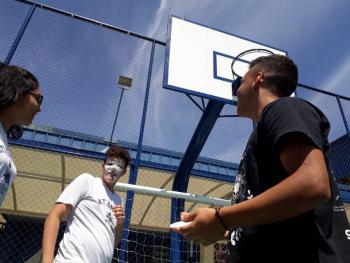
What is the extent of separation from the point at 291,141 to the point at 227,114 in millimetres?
4689

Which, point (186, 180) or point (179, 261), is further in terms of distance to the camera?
point (186, 180)

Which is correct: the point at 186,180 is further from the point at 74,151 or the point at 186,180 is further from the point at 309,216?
the point at 309,216

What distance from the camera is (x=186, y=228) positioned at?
4.43 feet

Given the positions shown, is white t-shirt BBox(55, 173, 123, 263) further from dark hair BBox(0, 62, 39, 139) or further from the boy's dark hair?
the boy's dark hair

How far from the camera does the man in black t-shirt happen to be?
3.79ft

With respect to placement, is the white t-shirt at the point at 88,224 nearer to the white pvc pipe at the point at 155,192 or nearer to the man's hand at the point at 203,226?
the man's hand at the point at 203,226

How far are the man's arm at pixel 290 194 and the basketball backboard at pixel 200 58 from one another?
3.81 metres

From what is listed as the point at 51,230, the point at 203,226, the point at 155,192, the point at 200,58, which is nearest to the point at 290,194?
the point at 203,226

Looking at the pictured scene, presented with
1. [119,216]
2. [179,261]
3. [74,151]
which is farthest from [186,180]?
[119,216]

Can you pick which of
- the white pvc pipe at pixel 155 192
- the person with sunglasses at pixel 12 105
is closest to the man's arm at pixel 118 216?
the person with sunglasses at pixel 12 105

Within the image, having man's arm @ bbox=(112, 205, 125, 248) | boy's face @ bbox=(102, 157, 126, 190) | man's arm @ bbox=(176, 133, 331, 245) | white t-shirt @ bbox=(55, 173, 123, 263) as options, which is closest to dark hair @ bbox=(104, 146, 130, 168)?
boy's face @ bbox=(102, 157, 126, 190)

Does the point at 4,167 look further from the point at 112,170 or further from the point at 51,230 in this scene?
the point at 112,170

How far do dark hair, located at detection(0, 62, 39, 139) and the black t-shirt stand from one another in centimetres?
156

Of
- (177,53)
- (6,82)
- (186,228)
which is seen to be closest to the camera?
(186,228)
